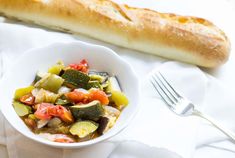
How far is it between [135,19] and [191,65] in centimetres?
27

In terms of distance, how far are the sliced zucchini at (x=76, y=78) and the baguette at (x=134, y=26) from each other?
356 millimetres

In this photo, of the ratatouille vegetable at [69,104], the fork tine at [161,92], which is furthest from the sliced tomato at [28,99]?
the fork tine at [161,92]

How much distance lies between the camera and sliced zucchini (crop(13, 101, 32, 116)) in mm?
1321

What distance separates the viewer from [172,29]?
1.69m

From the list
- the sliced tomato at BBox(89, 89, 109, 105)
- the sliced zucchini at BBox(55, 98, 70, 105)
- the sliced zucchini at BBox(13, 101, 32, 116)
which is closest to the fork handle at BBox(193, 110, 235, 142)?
the sliced tomato at BBox(89, 89, 109, 105)

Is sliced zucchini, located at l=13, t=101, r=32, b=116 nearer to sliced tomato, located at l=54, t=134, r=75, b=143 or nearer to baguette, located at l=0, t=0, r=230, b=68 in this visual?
sliced tomato, located at l=54, t=134, r=75, b=143

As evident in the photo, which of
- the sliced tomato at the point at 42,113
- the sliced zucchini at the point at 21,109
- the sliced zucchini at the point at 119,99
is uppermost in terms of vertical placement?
the sliced zucchini at the point at 119,99

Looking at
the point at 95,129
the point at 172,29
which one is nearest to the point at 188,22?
the point at 172,29

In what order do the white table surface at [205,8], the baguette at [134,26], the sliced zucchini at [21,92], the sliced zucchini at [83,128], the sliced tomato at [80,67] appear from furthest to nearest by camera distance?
the white table surface at [205,8], the baguette at [134,26], the sliced tomato at [80,67], the sliced zucchini at [21,92], the sliced zucchini at [83,128]

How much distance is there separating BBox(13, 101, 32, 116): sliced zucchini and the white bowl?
0.01 m

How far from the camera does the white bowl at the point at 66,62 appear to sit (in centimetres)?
131

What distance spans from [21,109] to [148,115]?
41cm

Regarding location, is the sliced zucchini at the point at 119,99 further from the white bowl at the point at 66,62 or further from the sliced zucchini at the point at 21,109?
the sliced zucchini at the point at 21,109

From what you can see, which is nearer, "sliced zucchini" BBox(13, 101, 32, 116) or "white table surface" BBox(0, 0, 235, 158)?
"sliced zucchini" BBox(13, 101, 32, 116)
